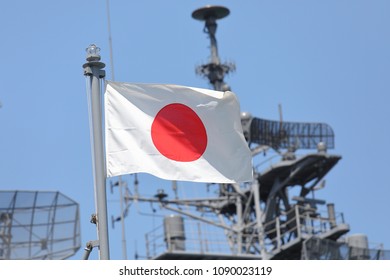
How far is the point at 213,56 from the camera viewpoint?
69.2m

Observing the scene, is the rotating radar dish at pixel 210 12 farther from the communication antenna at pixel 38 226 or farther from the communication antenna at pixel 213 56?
the communication antenna at pixel 38 226

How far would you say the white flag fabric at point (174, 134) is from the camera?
1802 cm

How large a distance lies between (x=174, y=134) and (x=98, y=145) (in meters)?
2.26

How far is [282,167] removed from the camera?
6188 cm

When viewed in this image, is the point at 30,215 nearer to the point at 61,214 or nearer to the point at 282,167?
the point at 61,214

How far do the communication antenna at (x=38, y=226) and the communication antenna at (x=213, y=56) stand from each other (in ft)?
122

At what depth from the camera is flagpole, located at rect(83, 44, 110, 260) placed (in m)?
16.0

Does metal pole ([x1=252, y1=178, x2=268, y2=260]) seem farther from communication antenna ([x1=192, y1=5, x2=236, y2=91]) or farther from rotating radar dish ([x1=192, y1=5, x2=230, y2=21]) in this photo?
rotating radar dish ([x1=192, y1=5, x2=230, y2=21])

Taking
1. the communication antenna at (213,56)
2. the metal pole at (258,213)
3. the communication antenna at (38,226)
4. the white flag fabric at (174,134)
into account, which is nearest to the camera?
the white flag fabric at (174,134)

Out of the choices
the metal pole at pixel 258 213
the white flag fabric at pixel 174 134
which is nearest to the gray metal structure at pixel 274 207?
the metal pole at pixel 258 213

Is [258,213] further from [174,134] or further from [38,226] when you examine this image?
[174,134]

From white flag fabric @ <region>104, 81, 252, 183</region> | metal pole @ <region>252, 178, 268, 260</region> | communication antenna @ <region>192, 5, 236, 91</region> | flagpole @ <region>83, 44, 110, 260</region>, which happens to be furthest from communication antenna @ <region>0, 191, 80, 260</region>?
communication antenna @ <region>192, 5, 236, 91</region>

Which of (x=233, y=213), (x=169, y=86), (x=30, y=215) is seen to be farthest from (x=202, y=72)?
(x=169, y=86)

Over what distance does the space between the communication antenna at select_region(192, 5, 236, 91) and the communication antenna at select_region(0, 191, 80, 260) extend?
37285mm
